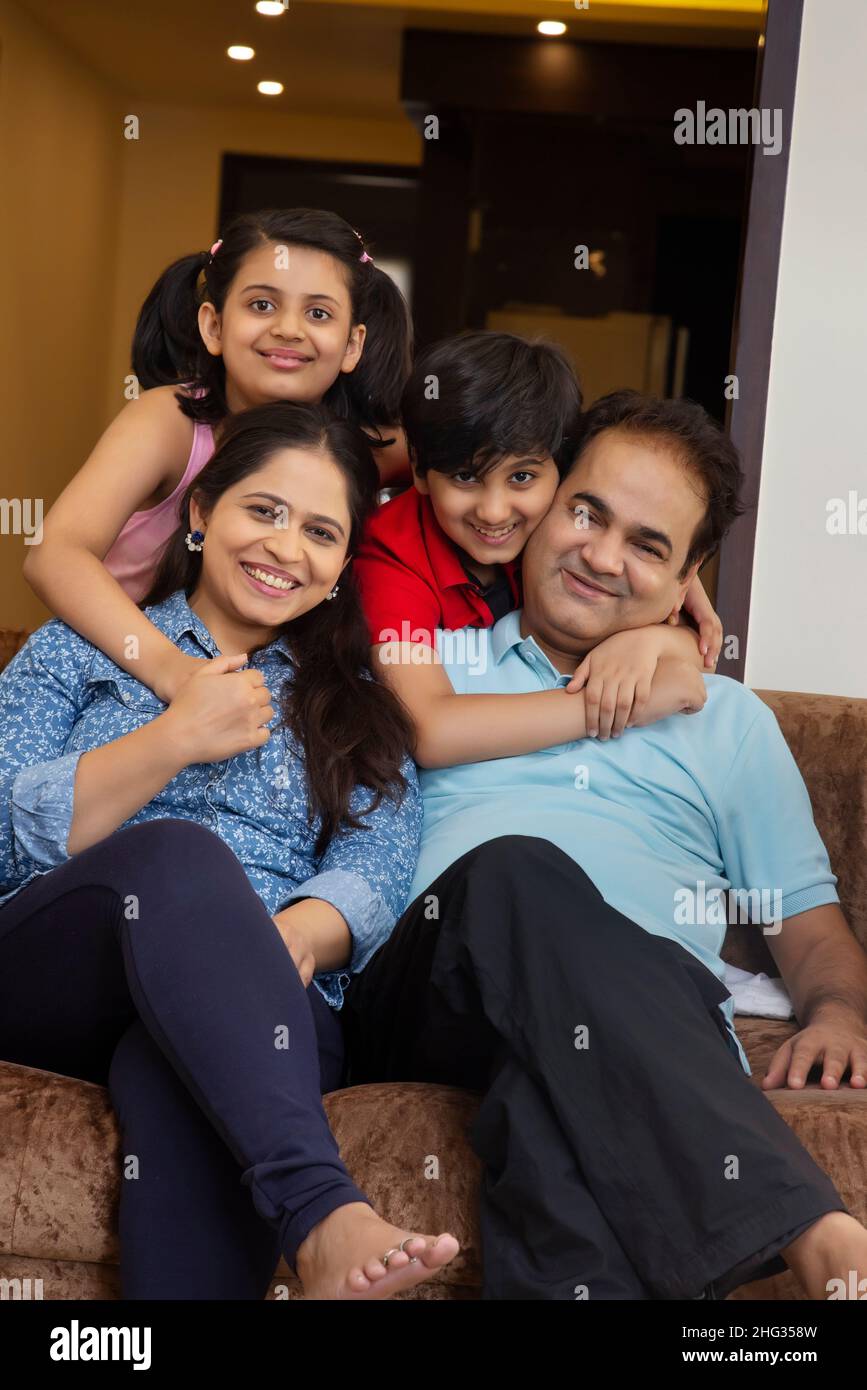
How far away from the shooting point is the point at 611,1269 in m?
1.21

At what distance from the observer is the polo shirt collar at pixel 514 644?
190cm

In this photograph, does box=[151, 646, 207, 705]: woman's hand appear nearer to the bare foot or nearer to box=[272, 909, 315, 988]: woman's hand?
box=[272, 909, 315, 988]: woman's hand

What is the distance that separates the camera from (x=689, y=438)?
1869 millimetres

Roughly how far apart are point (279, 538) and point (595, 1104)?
2.47 feet

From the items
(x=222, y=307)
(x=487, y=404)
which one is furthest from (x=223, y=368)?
(x=487, y=404)

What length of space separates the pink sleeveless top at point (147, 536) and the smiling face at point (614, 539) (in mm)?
472

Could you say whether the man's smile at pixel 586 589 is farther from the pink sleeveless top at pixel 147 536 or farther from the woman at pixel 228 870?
the pink sleeveless top at pixel 147 536

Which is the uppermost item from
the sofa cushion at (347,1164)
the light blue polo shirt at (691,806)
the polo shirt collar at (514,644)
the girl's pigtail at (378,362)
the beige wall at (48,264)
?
the beige wall at (48,264)

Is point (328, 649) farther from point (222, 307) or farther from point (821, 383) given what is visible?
point (821, 383)

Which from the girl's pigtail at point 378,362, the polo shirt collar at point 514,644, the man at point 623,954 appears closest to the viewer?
the man at point 623,954

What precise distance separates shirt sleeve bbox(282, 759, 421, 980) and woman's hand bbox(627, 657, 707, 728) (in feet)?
1.00

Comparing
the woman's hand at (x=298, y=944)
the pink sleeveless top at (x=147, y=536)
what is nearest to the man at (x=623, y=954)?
the woman's hand at (x=298, y=944)

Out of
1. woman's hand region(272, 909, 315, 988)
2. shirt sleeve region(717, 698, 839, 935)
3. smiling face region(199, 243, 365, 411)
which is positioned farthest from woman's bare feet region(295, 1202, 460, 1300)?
smiling face region(199, 243, 365, 411)

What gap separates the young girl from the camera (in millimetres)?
1819
